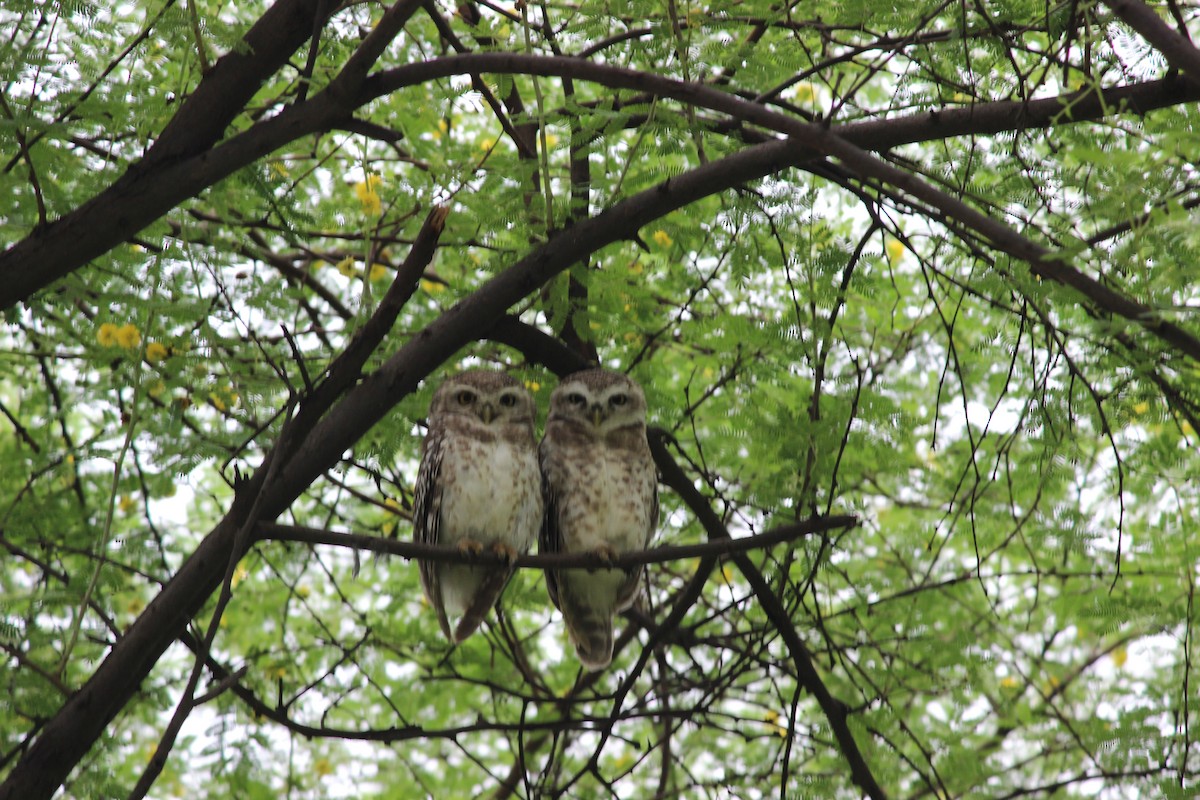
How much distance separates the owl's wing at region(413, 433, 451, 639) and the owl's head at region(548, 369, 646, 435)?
0.45m

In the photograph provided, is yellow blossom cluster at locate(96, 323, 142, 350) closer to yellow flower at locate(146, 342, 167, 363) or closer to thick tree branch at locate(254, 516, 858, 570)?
yellow flower at locate(146, 342, 167, 363)

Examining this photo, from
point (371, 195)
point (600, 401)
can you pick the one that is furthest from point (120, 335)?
point (600, 401)

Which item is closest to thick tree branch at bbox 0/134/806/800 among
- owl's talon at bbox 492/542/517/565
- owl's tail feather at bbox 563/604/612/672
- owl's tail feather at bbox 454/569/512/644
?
owl's talon at bbox 492/542/517/565

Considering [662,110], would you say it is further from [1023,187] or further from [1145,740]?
[1145,740]

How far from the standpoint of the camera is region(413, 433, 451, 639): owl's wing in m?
4.04

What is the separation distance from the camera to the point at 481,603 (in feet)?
13.1

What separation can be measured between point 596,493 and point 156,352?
155 cm

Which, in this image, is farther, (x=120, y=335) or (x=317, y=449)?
(x=120, y=335)

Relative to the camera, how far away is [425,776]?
18.7 ft

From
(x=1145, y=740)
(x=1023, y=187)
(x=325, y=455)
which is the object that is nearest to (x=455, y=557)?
(x=325, y=455)

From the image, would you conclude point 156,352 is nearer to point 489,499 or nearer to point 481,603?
point 489,499

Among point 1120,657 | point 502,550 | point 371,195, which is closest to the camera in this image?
point 502,550

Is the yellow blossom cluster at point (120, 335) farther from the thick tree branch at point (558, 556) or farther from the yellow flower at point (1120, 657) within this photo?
the yellow flower at point (1120, 657)

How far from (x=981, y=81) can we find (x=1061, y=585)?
234 centimetres
